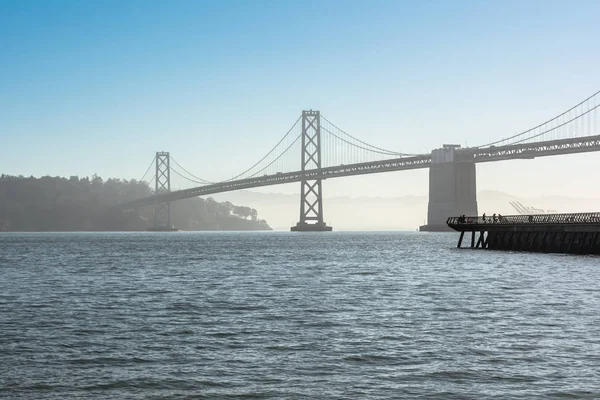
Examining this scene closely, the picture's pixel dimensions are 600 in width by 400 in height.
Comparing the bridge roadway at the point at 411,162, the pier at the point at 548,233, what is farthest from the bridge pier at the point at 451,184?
the pier at the point at 548,233

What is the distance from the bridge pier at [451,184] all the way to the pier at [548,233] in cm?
5586

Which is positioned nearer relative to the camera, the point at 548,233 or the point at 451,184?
the point at 548,233

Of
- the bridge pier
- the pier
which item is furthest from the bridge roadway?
the pier

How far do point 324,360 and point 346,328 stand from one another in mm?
4930

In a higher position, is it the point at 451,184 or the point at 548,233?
the point at 451,184

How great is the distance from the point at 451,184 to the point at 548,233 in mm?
69898

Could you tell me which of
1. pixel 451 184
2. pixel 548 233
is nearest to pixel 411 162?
pixel 451 184

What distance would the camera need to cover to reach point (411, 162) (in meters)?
138

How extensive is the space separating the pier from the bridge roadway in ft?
114

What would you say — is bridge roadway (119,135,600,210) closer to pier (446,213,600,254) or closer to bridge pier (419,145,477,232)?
bridge pier (419,145,477,232)

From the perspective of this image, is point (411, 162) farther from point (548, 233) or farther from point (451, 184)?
point (548, 233)

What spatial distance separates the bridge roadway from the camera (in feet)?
366

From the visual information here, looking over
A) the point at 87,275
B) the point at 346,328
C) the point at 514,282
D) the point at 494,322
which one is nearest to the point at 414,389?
the point at 346,328

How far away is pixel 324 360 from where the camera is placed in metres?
18.4
